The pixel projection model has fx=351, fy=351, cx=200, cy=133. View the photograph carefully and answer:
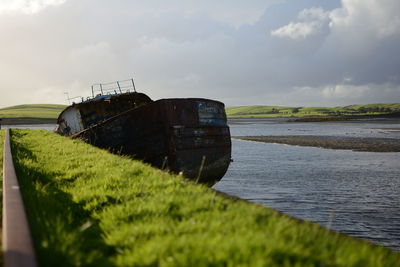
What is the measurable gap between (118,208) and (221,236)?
188cm

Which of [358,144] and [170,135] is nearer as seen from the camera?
[170,135]

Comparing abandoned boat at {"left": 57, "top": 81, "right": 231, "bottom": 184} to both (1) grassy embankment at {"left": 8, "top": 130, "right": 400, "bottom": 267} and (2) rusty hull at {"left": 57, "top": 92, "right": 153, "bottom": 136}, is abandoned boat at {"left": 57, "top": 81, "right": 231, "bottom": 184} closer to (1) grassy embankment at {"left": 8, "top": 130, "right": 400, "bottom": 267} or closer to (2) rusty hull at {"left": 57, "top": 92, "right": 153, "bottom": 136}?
(2) rusty hull at {"left": 57, "top": 92, "right": 153, "bottom": 136}

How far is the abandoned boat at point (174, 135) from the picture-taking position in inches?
488

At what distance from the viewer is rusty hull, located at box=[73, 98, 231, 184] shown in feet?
40.6

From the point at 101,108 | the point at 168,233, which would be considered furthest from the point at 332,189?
the point at 168,233

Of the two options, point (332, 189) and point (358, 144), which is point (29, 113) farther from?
point (332, 189)

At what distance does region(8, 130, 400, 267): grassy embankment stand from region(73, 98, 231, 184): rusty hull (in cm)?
609

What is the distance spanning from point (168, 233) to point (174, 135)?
28.4 ft

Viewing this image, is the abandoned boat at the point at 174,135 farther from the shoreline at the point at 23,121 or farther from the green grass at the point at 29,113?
the green grass at the point at 29,113

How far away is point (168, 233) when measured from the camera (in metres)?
3.73

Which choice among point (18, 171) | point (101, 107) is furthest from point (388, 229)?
point (101, 107)

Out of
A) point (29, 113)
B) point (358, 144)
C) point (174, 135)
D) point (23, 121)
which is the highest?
point (29, 113)

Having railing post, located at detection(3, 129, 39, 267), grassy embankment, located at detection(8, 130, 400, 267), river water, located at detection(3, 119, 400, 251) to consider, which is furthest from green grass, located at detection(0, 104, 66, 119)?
railing post, located at detection(3, 129, 39, 267)

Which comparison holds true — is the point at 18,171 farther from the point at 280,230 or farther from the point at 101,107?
the point at 101,107
